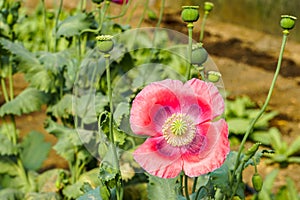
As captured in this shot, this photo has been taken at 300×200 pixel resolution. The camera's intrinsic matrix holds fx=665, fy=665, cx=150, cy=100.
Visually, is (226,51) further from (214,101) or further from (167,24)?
(214,101)

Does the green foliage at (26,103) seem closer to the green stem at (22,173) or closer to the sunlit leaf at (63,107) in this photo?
the sunlit leaf at (63,107)

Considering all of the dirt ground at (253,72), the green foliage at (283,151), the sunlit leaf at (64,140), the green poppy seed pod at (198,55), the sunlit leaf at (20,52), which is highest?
the green poppy seed pod at (198,55)

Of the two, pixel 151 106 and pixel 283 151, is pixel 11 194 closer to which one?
pixel 151 106

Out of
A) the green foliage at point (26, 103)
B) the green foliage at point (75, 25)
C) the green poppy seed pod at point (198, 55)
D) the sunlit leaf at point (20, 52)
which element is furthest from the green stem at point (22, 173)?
the green poppy seed pod at point (198, 55)

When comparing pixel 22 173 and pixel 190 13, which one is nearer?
pixel 190 13

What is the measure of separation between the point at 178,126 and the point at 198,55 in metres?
0.17

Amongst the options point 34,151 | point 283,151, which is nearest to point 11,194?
point 34,151

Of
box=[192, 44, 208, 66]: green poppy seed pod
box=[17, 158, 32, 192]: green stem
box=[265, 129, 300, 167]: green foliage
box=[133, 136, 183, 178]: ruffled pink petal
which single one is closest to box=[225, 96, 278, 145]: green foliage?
box=[265, 129, 300, 167]: green foliage

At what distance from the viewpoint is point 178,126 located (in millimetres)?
1077

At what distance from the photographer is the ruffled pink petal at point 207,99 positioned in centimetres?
108

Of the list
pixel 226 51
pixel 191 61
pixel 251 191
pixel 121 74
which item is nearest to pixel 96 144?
pixel 121 74

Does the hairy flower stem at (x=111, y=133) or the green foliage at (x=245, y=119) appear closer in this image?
the hairy flower stem at (x=111, y=133)

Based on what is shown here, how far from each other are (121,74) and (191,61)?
1108 millimetres

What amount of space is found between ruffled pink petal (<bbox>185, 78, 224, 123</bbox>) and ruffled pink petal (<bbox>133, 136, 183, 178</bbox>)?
0.25 feet
